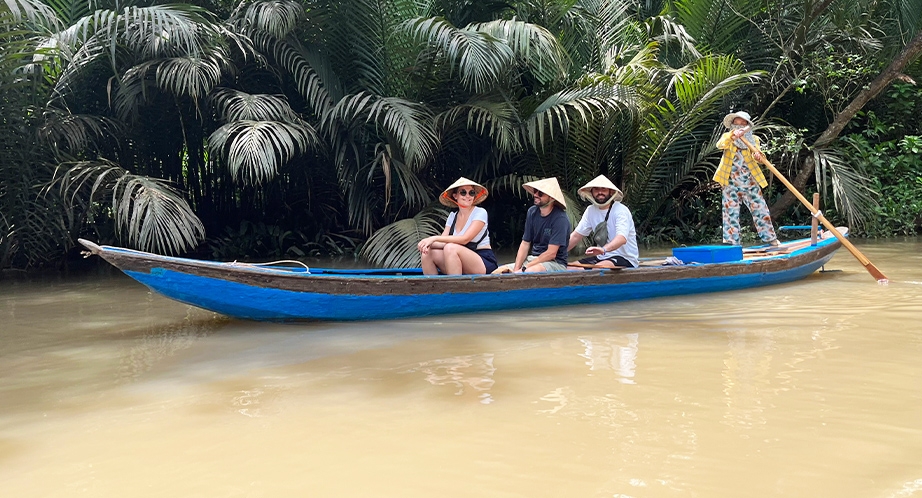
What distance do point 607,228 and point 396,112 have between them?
2.76 metres

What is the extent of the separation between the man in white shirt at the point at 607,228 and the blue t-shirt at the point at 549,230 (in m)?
0.16

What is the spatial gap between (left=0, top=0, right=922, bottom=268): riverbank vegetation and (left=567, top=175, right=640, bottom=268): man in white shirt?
2.16 meters

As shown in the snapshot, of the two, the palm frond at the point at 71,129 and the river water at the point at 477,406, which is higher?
the palm frond at the point at 71,129

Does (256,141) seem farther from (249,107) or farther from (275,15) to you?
(275,15)

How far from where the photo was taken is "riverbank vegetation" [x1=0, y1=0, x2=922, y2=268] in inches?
301

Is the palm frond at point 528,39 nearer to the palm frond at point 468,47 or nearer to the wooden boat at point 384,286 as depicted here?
the palm frond at point 468,47

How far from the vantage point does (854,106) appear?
10.6 m

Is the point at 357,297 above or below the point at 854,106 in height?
below

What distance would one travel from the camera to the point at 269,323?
207 inches

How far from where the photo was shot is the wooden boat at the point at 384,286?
4570 millimetres

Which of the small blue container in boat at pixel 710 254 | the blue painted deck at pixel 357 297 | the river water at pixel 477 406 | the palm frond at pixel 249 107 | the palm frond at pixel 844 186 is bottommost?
the river water at pixel 477 406

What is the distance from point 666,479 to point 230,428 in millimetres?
1634

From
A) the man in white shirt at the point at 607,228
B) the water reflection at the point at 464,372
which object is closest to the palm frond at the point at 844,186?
the man in white shirt at the point at 607,228

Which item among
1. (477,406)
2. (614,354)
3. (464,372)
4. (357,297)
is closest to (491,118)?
(357,297)
